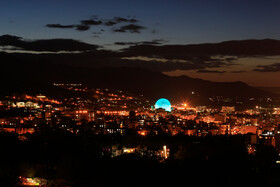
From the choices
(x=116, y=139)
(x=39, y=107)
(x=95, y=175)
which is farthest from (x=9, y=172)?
(x=39, y=107)

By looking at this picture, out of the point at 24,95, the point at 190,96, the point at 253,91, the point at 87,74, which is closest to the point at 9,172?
the point at 24,95

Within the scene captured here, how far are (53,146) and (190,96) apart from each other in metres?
75.3

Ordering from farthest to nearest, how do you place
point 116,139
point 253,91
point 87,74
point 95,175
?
point 253,91 < point 87,74 < point 116,139 < point 95,175

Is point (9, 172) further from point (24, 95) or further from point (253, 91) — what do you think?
point (253, 91)

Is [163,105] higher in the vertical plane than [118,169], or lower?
higher

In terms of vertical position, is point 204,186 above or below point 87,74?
below

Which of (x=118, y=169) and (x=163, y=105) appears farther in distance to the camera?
(x=163, y=105)

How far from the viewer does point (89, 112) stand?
42.8 m

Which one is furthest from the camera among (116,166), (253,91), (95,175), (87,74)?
(253,91)

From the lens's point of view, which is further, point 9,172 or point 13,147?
point 13,147

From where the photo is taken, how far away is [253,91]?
102m

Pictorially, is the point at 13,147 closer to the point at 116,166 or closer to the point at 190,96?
the point at 116,166

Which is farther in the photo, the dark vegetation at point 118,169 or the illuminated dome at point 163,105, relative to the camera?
the illuminated dome at point 163,105

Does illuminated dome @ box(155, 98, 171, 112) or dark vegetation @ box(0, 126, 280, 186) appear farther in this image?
illuminated dome @ box(155, 98, 171, 112)
